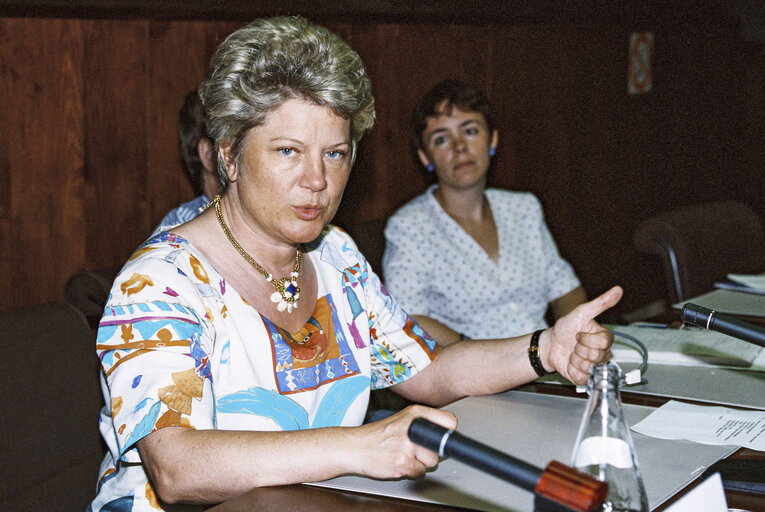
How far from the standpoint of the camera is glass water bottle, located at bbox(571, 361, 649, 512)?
0.96 m

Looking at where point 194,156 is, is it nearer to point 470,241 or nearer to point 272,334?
point 470,241

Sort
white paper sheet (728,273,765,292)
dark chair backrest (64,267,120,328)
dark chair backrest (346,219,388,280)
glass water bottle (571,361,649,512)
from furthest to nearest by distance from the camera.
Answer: dark chair backrest (346,219,388,280) → white paper sheet (728,273,765,292) → dark chair backrest (64,267,120,328) → glass water bottle (571,361,649,512)

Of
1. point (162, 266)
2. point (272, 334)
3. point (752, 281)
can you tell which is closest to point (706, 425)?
point (272, 334)

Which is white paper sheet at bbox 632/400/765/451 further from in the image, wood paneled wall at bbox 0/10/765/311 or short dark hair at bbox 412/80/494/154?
wood paneled wall at bbox 0/10/765/311

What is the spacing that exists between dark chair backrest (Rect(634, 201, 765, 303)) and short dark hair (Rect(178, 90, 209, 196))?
1.47 m

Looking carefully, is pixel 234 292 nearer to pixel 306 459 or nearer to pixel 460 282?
pixel 306 459

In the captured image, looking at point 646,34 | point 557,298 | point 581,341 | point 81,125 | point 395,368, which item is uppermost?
point 646,34

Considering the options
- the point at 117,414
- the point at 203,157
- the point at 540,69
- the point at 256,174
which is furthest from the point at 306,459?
the point at 540,69

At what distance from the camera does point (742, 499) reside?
1136 millimetres

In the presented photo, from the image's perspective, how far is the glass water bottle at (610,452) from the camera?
3.15ft

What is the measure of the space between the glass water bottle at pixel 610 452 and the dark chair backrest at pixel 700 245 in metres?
2.08

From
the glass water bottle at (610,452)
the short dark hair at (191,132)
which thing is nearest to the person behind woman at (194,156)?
the short dark hair at (191,132)

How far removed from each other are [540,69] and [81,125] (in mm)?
2643

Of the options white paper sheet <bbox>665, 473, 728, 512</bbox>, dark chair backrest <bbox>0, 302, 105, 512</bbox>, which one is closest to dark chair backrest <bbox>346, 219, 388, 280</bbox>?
dark chair backrest <bbox>0, 302, 105, 512</bbox>
